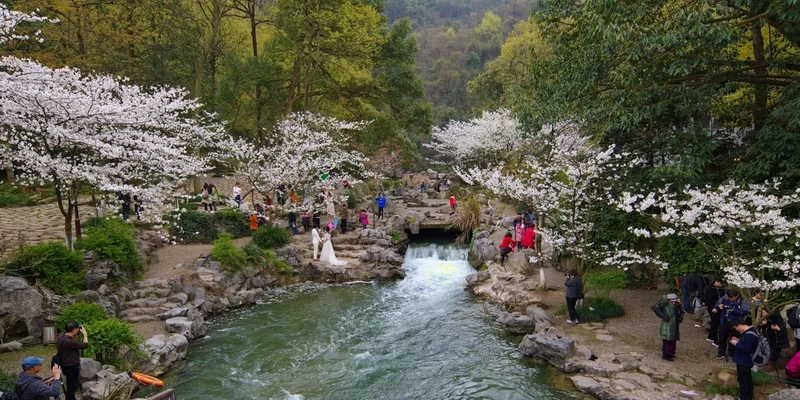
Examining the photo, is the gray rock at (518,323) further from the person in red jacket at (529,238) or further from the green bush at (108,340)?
the green bush at (108,340)

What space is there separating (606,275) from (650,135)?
11.9 feet

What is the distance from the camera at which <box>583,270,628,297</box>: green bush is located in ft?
38.5

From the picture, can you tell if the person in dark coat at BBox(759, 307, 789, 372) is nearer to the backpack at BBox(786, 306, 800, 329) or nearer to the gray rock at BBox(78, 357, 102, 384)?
the backpack at BBox(786, 306, 800, 329)

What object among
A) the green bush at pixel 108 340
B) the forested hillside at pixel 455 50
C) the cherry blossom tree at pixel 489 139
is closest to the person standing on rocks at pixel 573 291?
the green bush at pixel 108 340

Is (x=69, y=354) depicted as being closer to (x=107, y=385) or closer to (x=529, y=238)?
(x=107, y=385)

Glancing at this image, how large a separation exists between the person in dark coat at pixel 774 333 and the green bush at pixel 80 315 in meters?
12.2

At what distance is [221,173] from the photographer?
31797 mm

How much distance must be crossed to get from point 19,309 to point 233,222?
30.3 feet

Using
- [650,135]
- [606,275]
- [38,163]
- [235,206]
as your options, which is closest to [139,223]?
[235,206]

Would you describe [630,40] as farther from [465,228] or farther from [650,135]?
[465,228]

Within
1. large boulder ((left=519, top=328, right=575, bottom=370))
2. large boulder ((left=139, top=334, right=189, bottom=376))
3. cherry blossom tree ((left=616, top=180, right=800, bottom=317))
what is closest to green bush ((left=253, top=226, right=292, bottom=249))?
large boulder ((left=139, top=334, right=189, bottom=376))

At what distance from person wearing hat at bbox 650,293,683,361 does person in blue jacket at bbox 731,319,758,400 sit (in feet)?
4.54

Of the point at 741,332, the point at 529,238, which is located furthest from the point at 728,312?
the point at 529,238

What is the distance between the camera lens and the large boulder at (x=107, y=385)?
25.3ft
